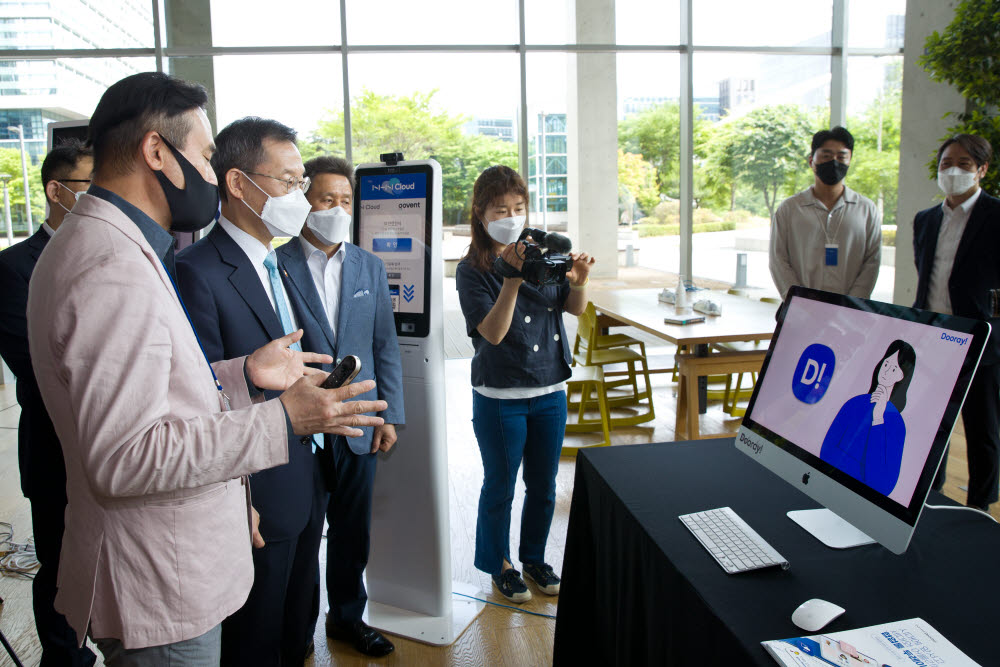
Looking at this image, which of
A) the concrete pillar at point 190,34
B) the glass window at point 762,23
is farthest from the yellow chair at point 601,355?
the concrete pillar at point 190,34

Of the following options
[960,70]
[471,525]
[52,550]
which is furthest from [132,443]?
[960,70]

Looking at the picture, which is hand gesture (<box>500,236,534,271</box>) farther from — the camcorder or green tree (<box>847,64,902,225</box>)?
green tree (<box>847,64,902,225</box>)

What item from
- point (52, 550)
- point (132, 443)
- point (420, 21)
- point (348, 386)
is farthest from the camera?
point (420, 21)

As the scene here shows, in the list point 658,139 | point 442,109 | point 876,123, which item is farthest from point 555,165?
point 876,123

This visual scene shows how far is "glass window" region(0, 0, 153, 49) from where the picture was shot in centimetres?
589

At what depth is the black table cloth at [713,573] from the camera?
1081 millimetres

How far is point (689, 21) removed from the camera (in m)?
6.58

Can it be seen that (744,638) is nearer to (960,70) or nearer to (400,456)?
(400,456)

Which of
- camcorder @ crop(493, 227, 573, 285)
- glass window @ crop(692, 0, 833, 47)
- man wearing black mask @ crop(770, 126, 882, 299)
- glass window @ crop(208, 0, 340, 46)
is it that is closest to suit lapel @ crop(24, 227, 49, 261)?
camcorder @ crop(493, 227, 573, 285)

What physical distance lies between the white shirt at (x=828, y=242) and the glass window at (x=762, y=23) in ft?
12.1

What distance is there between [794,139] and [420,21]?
3968mm

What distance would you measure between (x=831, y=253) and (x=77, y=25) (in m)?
6.45

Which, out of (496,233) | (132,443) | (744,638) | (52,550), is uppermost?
(496,233)

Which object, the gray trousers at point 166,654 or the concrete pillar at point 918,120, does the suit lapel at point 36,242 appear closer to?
the gray trousers at point 166,654
